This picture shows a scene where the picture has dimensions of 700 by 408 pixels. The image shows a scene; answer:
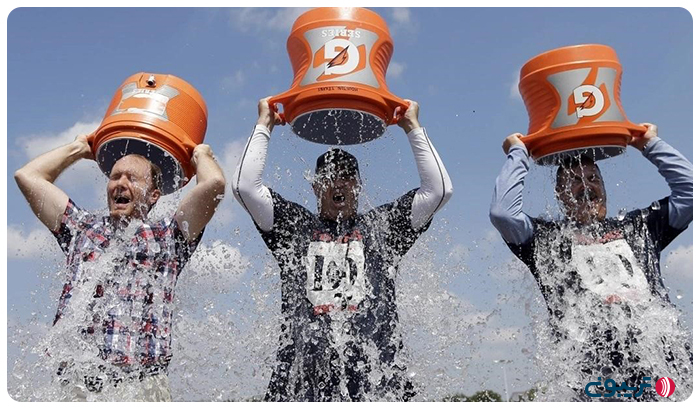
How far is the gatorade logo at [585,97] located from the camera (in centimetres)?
375

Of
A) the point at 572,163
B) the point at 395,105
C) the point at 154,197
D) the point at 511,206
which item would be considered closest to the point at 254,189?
the point at 154,197

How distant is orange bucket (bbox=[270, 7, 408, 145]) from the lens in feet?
11.9

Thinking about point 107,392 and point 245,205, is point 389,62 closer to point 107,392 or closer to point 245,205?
point 245,205

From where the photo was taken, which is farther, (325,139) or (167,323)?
(325,139)

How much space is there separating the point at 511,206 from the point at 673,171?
103 cm

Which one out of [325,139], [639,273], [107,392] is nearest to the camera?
[107,392]

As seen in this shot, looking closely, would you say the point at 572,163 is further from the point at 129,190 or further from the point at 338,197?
the point at 129,190

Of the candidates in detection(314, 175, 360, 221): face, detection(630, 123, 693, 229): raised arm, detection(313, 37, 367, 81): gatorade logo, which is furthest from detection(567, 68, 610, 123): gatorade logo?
detection(314, 175, 360, 221): face

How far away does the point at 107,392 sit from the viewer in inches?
117

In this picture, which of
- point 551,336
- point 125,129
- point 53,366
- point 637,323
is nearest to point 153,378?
point 53,366

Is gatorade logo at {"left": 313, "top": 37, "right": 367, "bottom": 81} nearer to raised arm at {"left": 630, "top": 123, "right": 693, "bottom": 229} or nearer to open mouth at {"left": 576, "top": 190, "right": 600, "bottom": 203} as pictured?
open mouth at {"left": 576, "top": 190, "right": 600, "bottom": 203}

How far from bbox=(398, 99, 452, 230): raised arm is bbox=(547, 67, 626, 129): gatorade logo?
73 centimetres

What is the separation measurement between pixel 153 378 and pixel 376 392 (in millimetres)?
1055

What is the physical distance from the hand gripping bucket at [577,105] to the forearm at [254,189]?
1.57m
